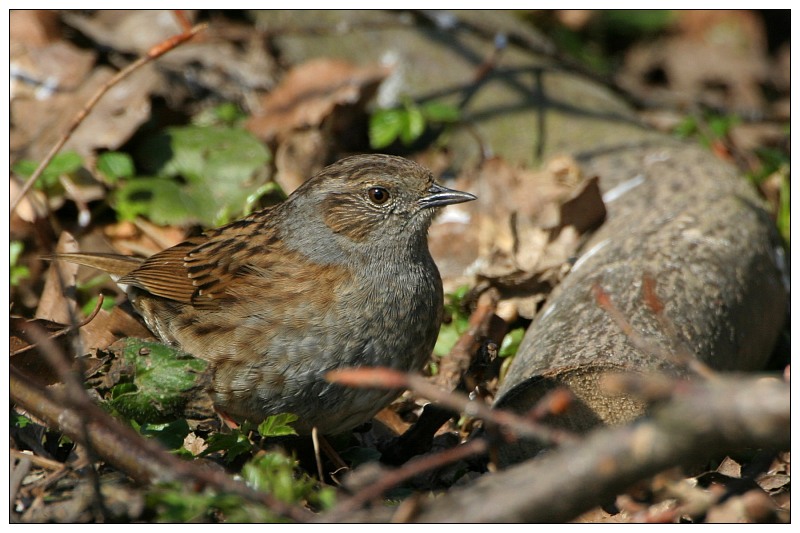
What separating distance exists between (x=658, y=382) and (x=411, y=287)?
2.13 metres

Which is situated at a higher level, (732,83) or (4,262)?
(732,83)

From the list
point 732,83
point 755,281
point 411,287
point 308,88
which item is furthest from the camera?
point 732,83

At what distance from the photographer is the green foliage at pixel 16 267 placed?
491cm

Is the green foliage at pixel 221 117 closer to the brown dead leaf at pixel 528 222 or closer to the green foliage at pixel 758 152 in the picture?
the brown dead leaf at pixel 528 222

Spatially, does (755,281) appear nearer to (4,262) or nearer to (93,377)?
(93,377)

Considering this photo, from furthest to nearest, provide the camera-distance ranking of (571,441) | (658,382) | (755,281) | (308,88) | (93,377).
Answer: (308,88) < (755,281) < (93,377) < (571,441) < (658,382)

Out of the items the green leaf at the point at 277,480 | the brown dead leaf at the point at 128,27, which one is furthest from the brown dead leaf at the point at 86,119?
the green leaf at the point at 277,480

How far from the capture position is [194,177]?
559 centimetres

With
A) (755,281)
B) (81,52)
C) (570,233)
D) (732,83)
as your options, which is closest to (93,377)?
(570,233)

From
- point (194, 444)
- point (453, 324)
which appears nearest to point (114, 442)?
point (194, 444)

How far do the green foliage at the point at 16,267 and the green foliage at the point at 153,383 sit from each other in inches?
69.3

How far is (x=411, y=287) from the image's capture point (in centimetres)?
391

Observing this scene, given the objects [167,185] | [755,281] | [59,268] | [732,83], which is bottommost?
[755,281]

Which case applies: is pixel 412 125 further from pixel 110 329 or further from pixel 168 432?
pixel 168 432
